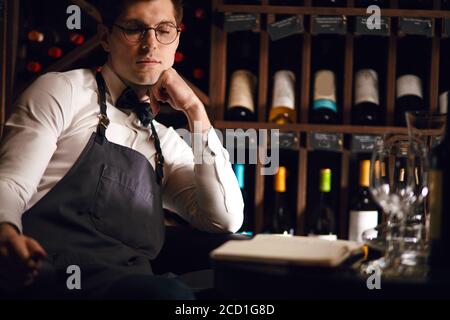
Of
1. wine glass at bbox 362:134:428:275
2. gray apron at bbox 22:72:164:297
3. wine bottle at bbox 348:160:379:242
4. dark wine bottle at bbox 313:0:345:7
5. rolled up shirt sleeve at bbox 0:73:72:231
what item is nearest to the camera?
wine glass at bbox 362:134:428:275

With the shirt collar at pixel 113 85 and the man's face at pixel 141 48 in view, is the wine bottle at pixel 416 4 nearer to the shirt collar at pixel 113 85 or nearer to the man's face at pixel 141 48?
the man's face at pixel 141 48

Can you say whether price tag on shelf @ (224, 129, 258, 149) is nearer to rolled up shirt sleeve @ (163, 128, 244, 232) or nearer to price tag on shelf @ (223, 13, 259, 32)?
price tag on shelf @ (223, 13, 259, 32)

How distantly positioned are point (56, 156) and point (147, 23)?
1.40ft

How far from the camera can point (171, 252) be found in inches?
65.7

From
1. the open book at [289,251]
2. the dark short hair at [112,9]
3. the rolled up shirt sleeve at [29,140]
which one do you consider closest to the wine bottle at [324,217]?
the dark short hair at [112,9]

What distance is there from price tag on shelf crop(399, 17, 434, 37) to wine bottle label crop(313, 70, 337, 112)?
33cm

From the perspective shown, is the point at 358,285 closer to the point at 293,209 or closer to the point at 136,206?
the point at 136,206

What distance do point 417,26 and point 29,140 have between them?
170 centimetres

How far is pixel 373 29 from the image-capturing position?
8.55 feet

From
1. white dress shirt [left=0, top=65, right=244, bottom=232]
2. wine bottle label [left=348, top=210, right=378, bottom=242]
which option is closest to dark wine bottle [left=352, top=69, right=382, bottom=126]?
wine bottle label [left=348, top=210, right=378, bottom=242]

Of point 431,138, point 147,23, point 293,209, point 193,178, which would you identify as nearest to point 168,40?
point 147,23

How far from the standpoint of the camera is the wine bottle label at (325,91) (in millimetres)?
2623

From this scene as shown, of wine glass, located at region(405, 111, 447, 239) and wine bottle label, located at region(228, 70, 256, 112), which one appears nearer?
wine glass, located at region(405, 111, 447, 239)

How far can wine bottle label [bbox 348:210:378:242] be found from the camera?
2572 millimetres
